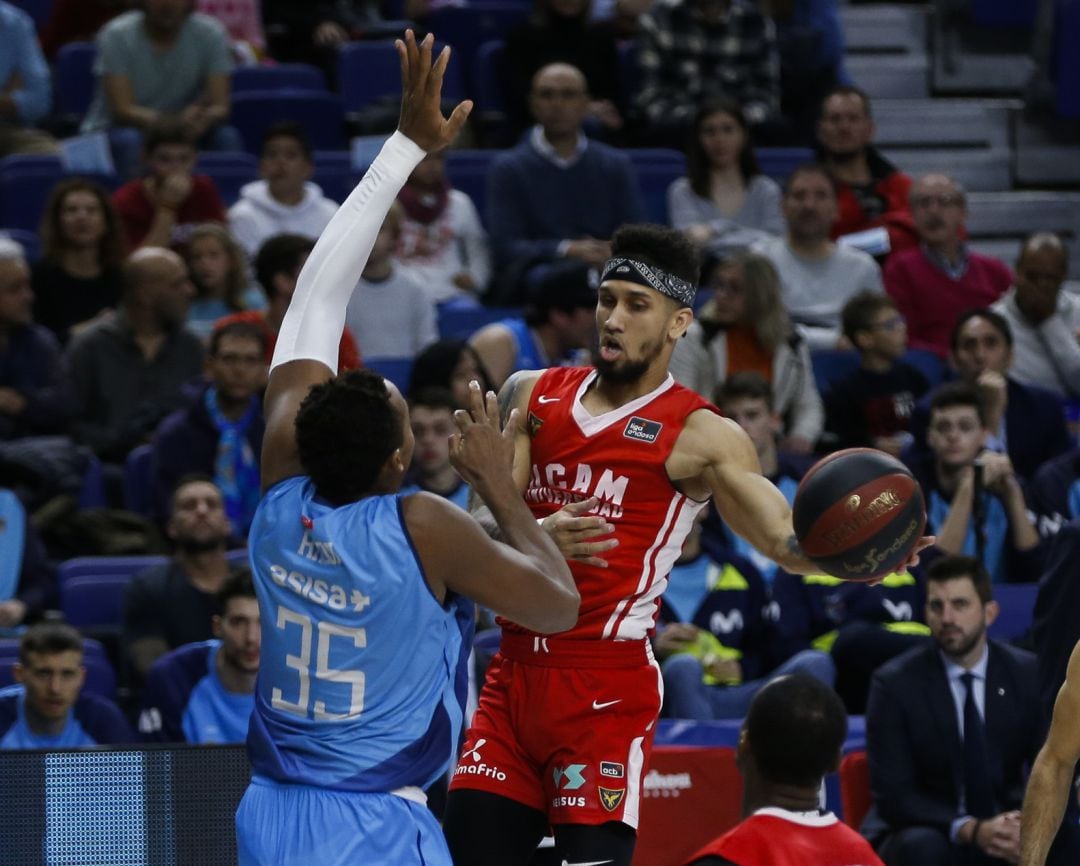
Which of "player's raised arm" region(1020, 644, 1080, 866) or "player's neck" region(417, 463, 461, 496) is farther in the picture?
"player's neck" region(417, 463, 461, 496)

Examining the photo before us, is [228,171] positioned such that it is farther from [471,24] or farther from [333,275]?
[333,275]

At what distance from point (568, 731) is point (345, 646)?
953mm

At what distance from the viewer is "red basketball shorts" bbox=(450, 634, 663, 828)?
5.04 m

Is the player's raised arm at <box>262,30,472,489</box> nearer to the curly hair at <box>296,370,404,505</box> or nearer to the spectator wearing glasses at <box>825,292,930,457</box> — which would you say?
the curly hair at <box>296,370,404,505</box>

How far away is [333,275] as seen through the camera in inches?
193

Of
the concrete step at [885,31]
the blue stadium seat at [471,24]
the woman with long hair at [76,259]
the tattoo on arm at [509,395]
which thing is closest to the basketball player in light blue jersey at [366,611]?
the tattoo on arm at [509,395]

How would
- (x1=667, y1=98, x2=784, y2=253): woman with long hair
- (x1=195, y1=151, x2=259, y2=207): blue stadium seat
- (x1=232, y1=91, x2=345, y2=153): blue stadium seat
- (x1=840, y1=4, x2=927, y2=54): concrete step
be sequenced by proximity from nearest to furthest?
(x1=667, y1=98, x2=784, y2=253): woman with long hair, (x1=195, y1=151, x2=259, y2=207): blue stadium seat, (x1=232, y1=91, x2=345, y2=153): blue stadium seat, (x1=840, y1=4, x2=927, y2=54): concrete step

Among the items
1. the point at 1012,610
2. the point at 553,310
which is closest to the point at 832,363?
the point at 553,310

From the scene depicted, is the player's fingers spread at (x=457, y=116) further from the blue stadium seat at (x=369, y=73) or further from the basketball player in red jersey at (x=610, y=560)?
the blue stadium seat at (x=369, y=73)

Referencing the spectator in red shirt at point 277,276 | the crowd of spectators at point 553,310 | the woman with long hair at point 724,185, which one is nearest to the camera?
the crowd of spectators at point 553,310

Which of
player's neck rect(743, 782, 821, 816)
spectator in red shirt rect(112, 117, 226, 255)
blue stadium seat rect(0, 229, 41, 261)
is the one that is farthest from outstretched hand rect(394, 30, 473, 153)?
blue stadium seat rect(0, 229, 41, 261)

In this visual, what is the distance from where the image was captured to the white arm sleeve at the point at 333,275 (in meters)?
4.86

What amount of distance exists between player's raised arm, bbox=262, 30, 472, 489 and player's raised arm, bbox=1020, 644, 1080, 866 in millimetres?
1976

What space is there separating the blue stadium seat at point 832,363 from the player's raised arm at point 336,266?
17.7ft
